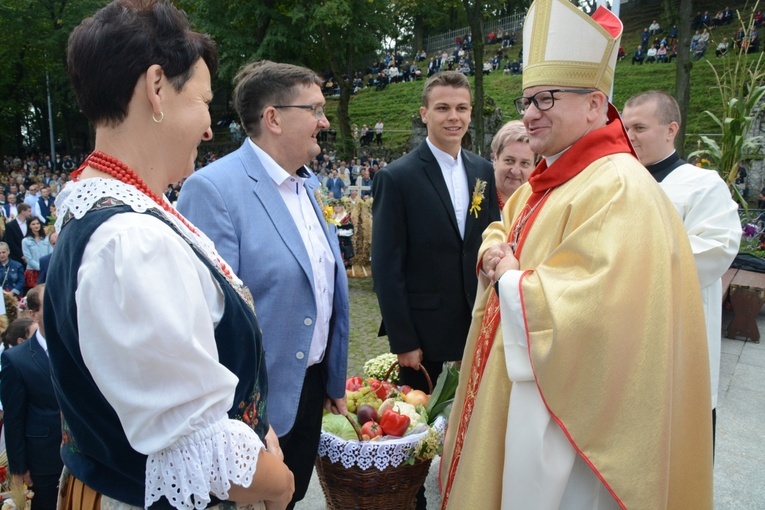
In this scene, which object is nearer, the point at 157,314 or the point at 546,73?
the point at 157,314

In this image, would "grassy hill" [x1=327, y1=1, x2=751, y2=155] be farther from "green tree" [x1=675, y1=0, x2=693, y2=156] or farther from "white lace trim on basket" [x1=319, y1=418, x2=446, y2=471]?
"white lace trim on basket" [x1=319, y1=418, x2=446, y2=471]

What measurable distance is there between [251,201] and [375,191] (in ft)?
3.74

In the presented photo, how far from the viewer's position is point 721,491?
11.2 ft

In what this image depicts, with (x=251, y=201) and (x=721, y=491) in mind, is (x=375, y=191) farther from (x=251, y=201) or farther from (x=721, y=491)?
(x=721, y=491)

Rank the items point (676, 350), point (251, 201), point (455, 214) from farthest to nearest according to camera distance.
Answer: point (455, 214) → point (251, 201) → point (676, 350)

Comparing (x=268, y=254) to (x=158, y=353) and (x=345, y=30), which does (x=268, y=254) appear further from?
(x=345, y=30)

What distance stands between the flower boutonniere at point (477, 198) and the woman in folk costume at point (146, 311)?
205 cm

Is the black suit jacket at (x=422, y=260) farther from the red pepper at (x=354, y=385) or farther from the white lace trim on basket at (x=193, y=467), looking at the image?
the white lace trim on basket at (x=193, y=467)

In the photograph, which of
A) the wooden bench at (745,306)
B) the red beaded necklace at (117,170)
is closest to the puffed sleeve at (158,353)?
the red beaded necklace at (117,170)

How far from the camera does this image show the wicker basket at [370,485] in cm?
264

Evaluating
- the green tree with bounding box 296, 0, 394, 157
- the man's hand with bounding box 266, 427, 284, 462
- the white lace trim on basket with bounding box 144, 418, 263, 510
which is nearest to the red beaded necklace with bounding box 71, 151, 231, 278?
the white lace trim on basket with bounding box 144, 418, 263, 510

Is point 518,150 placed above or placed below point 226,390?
above

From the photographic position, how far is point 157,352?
43.8 inches

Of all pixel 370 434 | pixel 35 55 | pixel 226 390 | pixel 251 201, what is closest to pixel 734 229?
pixel 370 434
